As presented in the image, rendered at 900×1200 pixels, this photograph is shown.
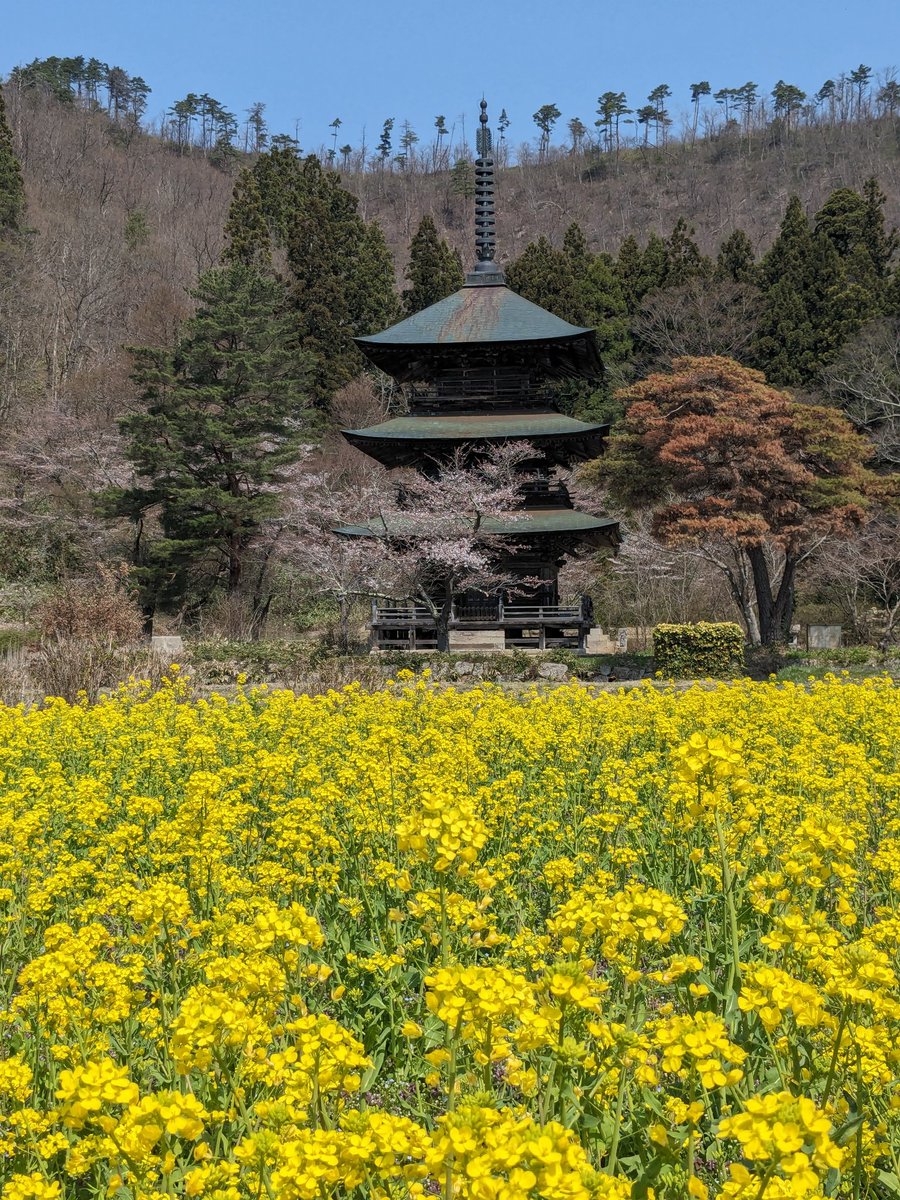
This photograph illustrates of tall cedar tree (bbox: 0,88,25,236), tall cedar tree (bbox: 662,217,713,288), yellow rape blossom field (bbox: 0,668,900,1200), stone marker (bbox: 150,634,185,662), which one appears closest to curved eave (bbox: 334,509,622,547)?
stone marker (bbox: 150,634,185,662)

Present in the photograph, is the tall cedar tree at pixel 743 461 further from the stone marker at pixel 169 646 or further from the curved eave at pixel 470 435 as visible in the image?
the stone marker at pixel 169 646

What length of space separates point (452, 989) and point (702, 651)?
61.3ft

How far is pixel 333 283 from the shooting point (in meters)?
41.8

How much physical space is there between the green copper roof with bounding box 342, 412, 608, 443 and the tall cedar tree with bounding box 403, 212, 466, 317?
18423 mm

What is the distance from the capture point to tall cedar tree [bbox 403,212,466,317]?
42.9m

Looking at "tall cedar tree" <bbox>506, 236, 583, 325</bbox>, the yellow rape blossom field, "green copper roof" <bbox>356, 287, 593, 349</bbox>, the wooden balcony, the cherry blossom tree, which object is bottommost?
the yellow rape blossom field

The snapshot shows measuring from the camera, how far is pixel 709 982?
12.4 feet

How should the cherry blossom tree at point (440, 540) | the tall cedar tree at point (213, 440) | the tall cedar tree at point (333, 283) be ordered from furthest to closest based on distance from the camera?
the tall cedar tree at point (333, 283), the tall cedar tree at point (213, 440), the cherry blossom tree at point (440, 540)

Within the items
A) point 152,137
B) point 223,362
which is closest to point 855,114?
point 152,137

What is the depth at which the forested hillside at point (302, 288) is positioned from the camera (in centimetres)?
3231

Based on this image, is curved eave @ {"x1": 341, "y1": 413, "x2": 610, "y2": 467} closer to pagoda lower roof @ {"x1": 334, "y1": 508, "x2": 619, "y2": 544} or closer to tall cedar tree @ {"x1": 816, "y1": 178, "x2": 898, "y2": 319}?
pagoda lower roof @ {"x1": 334, "y1": 508, "x2": 619, "y2": 544}

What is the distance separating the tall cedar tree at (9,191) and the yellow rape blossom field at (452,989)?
41999 millimetres

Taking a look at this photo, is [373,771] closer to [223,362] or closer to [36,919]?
[36,919]

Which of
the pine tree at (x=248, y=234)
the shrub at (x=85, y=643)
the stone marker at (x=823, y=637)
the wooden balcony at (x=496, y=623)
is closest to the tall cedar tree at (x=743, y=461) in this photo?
the wooden balcony at (x=496, y=623)
